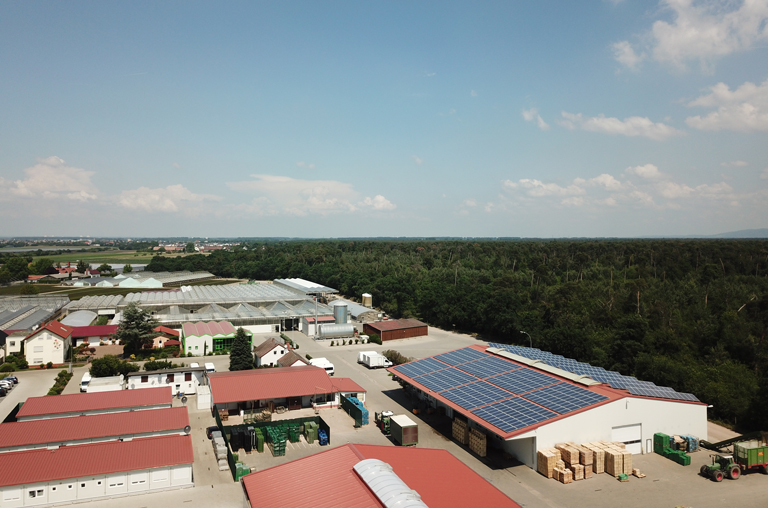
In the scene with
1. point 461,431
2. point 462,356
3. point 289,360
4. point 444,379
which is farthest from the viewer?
point 289,360

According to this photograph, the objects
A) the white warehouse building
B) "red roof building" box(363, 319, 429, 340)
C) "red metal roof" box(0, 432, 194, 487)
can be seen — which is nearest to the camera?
"red metal roof" box(0, 432, 194, 487)

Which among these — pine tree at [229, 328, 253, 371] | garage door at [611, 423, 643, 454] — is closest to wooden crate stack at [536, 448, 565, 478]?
garage door at [611, 423, 643, 454]

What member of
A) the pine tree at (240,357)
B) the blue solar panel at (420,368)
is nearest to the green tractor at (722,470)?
the blue solar panel at (420,368)

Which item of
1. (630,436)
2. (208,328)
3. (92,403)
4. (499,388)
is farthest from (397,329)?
(92,403)

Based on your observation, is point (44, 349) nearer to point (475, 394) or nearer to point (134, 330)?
point (134, 330)

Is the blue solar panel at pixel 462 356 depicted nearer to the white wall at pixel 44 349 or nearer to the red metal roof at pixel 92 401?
the red metal roof at pixel 92 401

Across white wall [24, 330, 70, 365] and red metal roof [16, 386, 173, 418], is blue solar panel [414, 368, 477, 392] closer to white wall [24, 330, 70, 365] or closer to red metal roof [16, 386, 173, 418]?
red metal roof [16, 386, 173, 418]
